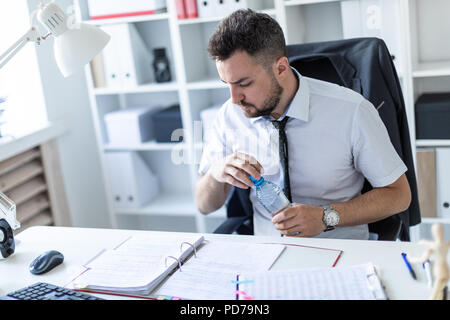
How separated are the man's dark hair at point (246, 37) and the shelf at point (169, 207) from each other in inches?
58.4

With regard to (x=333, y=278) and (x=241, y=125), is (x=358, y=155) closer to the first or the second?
(x=241, y=125)

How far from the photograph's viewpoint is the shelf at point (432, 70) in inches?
92.4

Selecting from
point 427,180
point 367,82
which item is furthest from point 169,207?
point 367,82

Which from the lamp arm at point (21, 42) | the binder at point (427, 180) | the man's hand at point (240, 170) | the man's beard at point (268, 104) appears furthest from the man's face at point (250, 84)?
the binder at point (427, 180)

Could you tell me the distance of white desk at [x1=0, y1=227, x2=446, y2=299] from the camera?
1.22 m

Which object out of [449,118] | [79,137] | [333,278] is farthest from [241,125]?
[79,137]

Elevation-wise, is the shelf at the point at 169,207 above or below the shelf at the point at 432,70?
below

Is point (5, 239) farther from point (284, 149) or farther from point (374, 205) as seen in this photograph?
point (374, 205)

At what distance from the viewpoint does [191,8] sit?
2633 mm

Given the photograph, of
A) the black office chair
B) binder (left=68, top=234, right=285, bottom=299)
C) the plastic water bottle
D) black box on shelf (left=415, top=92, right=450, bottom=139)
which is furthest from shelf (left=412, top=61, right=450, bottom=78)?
binder (left=68, top=234, right=285, bottom=299)

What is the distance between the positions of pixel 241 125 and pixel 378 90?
46 cm

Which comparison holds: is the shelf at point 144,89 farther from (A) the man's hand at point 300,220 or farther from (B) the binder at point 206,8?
(A) the man's hand at point 300,220

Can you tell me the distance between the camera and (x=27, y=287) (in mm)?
1323

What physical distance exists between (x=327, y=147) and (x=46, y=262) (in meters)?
0.88
